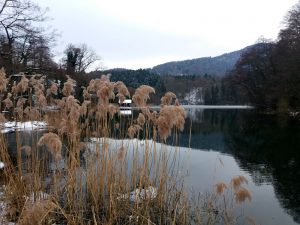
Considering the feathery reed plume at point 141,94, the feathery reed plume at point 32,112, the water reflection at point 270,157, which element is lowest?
the water reflection at point 270,157

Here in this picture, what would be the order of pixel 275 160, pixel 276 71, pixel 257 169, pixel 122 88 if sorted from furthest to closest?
pixel 276 71 → pixel 275 160 → pixel 257 169 → pixel 122 88

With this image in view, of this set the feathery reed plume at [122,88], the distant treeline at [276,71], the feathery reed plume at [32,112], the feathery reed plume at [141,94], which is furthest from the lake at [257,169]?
the distant treeline at [276,71]

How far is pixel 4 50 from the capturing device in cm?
1969

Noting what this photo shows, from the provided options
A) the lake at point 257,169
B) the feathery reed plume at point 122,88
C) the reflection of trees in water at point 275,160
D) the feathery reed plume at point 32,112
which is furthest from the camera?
the reflection of trees in water at point 275,160

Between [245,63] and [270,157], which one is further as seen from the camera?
[245,63]

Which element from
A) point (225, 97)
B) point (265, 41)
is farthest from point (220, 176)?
point (225, 97)

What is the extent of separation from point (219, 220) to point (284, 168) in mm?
5638

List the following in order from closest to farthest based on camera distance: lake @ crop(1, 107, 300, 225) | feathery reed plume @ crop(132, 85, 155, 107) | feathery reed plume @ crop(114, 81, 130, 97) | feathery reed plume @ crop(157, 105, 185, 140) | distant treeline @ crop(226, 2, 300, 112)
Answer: feathery reed plume @ crop(157, 105, 185, 140)
feathery reed plume @ crop(132, 85, 155, 107)
feathery reed plume @ crop(114, 81, 130, 97)
lake @ crop(1, 107, 300, 225)
distant treeline @ crop(226, 2, 300, 112)

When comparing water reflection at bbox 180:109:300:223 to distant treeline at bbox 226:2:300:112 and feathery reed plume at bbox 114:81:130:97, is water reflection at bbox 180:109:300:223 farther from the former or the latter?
distant treeline at bbox 226:2:300:112

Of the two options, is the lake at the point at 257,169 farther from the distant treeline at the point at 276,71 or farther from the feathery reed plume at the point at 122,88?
the distant treeline at the point at 276,71

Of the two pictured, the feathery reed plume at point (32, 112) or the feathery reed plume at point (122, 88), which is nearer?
the feathery reed plume at point (122, 88)

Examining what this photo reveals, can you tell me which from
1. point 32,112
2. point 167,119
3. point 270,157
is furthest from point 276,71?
point 167,119

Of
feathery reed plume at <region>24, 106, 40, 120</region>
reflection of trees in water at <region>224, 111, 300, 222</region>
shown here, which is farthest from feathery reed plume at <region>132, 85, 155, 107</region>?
reflection of trees in water at <region>224, 111, 300, 222</region>

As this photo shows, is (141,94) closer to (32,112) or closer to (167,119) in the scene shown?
(167,119)
